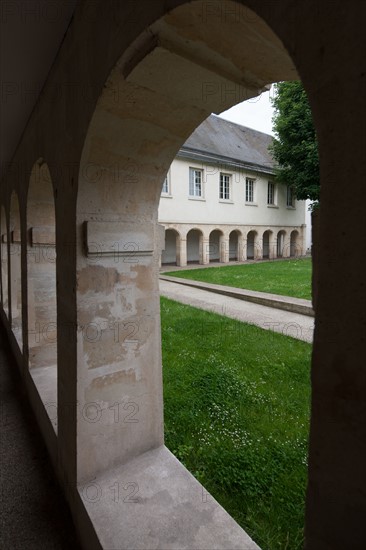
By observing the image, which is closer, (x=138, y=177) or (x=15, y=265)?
(x=138, y=177)

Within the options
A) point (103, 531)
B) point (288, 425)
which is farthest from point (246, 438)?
point (103, 531)

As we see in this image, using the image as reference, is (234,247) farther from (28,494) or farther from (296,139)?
(28,494)

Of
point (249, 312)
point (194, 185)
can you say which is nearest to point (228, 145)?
point (194, 185)

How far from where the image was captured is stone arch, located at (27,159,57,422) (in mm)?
3531

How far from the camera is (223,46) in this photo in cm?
127

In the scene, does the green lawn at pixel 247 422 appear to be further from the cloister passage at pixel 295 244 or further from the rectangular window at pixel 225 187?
the cloister passage at pixel 295 244

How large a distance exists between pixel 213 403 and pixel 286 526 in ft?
4.98

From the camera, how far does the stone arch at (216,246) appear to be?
2028 centimetres

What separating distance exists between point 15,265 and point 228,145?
62.8 feet

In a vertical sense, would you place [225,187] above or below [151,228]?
above

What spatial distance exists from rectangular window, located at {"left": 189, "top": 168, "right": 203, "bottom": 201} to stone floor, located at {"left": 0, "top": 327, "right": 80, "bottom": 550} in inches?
Result: 619

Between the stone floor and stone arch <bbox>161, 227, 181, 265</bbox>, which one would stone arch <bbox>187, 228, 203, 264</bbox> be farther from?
the stone floor

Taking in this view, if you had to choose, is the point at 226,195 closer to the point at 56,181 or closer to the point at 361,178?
the point at 56,181

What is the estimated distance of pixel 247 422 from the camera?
3.33 meters
